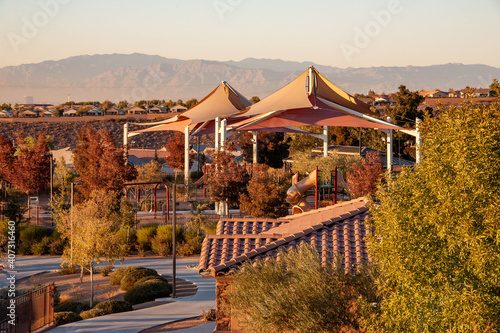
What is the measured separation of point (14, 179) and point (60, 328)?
20.9 meters

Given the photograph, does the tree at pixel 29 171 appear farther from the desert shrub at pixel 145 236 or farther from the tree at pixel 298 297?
the tree at pixel 298 297

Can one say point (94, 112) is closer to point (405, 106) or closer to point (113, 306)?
point (405, 106)

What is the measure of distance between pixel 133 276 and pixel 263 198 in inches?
293

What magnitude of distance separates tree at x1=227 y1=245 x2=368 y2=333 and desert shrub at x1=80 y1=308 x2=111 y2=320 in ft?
28.9

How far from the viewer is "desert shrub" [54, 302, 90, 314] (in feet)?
69.5

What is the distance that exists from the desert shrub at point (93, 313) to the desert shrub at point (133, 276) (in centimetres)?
371

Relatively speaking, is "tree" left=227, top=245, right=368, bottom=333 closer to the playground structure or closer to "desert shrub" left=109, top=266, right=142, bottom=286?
"desert shrub" left=109, top=266, right=142, bottom=286

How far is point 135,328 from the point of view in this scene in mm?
18344

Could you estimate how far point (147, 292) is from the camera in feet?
75.0

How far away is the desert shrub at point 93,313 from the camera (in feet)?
65.4

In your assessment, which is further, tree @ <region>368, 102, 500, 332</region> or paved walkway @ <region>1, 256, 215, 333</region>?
paved walkway @ <region>1, 256, 215, 333</region>

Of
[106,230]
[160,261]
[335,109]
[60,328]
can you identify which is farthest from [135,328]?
[335,109]

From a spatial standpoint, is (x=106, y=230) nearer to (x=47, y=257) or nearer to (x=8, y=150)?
(x=47, y=257)

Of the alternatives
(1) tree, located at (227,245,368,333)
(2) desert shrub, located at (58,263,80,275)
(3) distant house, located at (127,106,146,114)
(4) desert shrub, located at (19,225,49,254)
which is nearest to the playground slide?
(2) desert shrub, located at (58,263,80,275)
